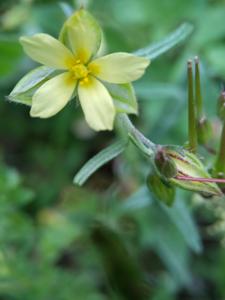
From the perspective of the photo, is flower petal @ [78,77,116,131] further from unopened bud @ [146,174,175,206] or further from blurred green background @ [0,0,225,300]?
blurred green background @ [0,0,225,300]

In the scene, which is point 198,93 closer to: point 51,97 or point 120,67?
point 120,67

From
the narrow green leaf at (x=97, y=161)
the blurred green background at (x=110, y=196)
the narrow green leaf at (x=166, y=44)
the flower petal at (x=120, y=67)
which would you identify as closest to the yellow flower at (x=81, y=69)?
the flower petal at (x=120, y=67)

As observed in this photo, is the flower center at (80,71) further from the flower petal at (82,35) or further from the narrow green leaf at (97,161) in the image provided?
the narrow green leaf at (97,161)

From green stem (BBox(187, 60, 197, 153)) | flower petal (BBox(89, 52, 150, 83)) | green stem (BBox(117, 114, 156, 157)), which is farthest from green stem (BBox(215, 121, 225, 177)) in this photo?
flower petal (BBox(89, 52, 150, 83))

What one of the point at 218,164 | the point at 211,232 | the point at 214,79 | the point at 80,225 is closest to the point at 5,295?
the point at 80,225

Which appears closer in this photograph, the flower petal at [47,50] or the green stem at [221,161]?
the flower petal at [47,50]

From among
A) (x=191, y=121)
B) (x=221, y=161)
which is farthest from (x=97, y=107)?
(x=221, y=161)

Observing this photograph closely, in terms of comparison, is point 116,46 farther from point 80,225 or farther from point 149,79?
point 80,225

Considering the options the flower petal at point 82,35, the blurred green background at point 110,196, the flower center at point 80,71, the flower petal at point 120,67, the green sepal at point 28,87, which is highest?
the flower petal at point 82,35
